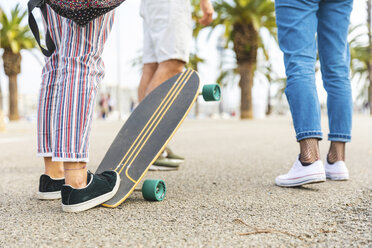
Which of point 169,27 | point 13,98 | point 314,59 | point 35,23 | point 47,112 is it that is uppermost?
point 169,27

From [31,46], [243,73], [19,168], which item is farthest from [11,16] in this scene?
[19,168]

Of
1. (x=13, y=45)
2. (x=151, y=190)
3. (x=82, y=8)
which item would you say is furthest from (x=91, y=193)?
(x=13, y=45)

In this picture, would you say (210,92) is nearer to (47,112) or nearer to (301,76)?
(301,76)

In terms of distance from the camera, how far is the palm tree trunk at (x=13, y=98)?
805 inches

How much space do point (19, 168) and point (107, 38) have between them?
1.70 m

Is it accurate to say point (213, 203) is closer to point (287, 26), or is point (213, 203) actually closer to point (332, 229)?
point (332, 229)

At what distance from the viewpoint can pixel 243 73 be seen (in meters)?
15.7

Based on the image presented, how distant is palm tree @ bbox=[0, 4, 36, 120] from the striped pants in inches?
804

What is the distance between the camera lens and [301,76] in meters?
1.87

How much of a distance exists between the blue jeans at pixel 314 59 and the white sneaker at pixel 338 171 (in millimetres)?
146

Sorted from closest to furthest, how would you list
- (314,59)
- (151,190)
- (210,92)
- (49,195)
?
(151,190) → (49,195) → (210,92) → (314,59)

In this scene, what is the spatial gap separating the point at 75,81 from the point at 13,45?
20.6m

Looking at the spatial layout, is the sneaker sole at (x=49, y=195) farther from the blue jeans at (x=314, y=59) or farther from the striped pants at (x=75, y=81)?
the blue jeans at (x=314, y=59)

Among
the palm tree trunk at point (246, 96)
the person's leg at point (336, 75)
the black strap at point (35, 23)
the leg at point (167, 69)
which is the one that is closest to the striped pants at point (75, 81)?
the black strap at point (35, 23)
